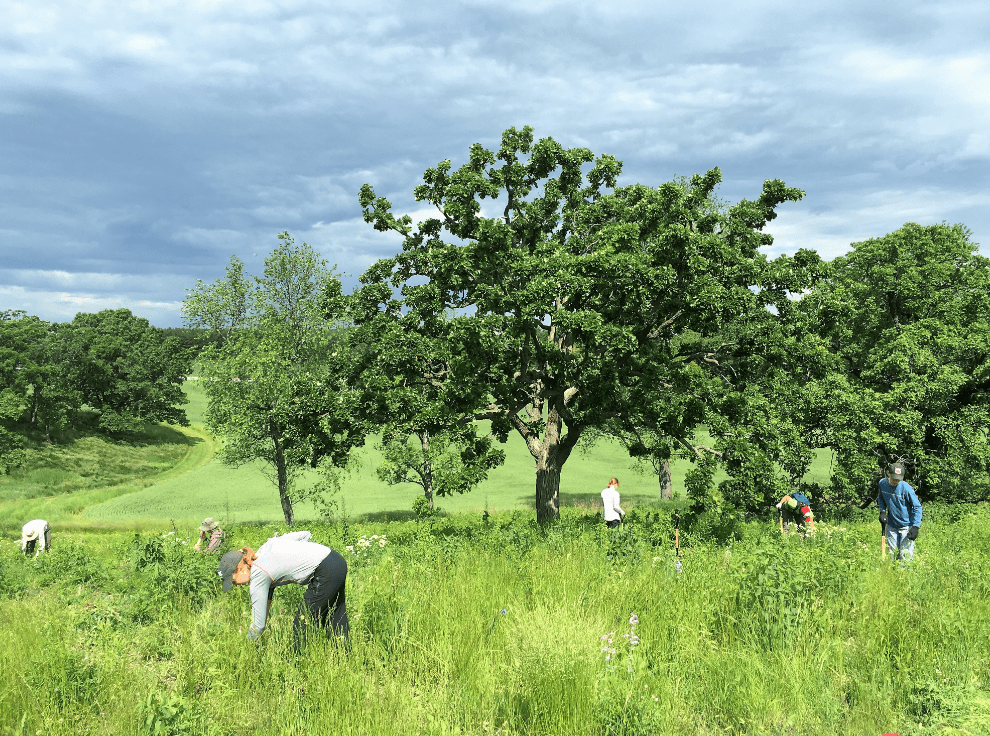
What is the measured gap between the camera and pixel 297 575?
5.90 metres

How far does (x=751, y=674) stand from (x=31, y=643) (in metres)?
6.63

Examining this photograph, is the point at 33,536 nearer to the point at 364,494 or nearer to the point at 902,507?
the point at 902,507

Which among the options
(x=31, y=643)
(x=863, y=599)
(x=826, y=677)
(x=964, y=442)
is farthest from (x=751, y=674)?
(x=964, y=442)

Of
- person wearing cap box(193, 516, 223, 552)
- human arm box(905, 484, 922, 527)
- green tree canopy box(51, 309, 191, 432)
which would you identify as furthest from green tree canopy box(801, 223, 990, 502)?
green tree canopy box(51, 309, 191, 432)

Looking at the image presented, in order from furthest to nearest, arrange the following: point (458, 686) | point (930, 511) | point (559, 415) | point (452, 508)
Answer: point (452, 508) → point (930, 511) → point (559, 415) → point (458, 686)

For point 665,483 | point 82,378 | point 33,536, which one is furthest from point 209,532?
point 82,378

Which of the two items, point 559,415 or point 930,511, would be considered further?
point 930,511

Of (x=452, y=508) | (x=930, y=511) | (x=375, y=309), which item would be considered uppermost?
(x=375, y=309)

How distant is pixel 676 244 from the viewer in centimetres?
1505

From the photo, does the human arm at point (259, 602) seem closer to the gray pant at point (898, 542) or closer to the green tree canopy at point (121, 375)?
the gray pant at point (898, 542)

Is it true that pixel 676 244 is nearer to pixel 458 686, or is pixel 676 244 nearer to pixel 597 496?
pixel 458 686

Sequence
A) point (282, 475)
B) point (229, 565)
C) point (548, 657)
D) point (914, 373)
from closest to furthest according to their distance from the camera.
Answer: point (548, 657) < point (229, 565) < point (914, 373) < point (282, 475)

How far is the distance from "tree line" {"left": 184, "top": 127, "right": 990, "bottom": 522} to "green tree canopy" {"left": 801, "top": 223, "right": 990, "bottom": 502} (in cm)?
13

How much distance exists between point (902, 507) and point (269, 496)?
38537mm
